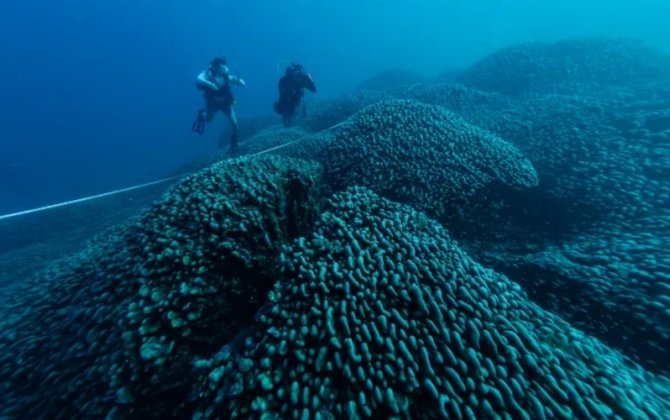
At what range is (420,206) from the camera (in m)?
5.57

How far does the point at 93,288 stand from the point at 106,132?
88.9 meters

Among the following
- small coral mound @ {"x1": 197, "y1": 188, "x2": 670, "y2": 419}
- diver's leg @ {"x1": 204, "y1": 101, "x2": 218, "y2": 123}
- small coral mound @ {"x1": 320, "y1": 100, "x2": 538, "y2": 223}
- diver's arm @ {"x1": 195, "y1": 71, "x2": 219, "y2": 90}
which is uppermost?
diver's arm @ {"x1": 195, "y1": 71, "x2": 219, "y2": 90}

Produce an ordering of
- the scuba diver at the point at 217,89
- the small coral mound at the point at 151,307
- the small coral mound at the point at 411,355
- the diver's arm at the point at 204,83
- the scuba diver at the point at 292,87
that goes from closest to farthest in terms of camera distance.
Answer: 1. the small coral mound at the point at 411,355
2. the small coral mound at the point at 151,307
3. the diver's arm at the point at 204,83
4. the scuba diver at the point at 217,89
5. the scuba diver at the point at 292,87

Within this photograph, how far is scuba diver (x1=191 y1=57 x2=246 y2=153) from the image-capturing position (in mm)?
10156

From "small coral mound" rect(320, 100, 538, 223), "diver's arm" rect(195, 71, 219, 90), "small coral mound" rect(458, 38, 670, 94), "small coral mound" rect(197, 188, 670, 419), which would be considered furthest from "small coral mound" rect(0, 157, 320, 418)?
"small coral mound" rect(458, 38, 670, 94)

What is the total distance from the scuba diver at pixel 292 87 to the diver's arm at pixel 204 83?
94.4 inches

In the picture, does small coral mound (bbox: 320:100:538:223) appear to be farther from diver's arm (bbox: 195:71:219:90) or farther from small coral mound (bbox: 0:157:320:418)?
diver's arm (bbox: 195:71:219:90)

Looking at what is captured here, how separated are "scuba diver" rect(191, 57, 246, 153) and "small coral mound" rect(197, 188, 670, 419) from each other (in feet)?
29.1

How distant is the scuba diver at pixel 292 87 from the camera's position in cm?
1104

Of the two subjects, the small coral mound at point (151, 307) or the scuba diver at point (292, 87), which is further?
the scuba diver at point (292, 87)

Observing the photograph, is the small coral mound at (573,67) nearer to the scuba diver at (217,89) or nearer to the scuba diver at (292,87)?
the scuba diver at (292,87)

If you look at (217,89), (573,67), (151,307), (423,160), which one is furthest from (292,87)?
(573,67)

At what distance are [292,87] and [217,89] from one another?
2.62 m

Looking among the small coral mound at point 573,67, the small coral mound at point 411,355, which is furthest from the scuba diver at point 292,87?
the small coral mound at point 573,67
